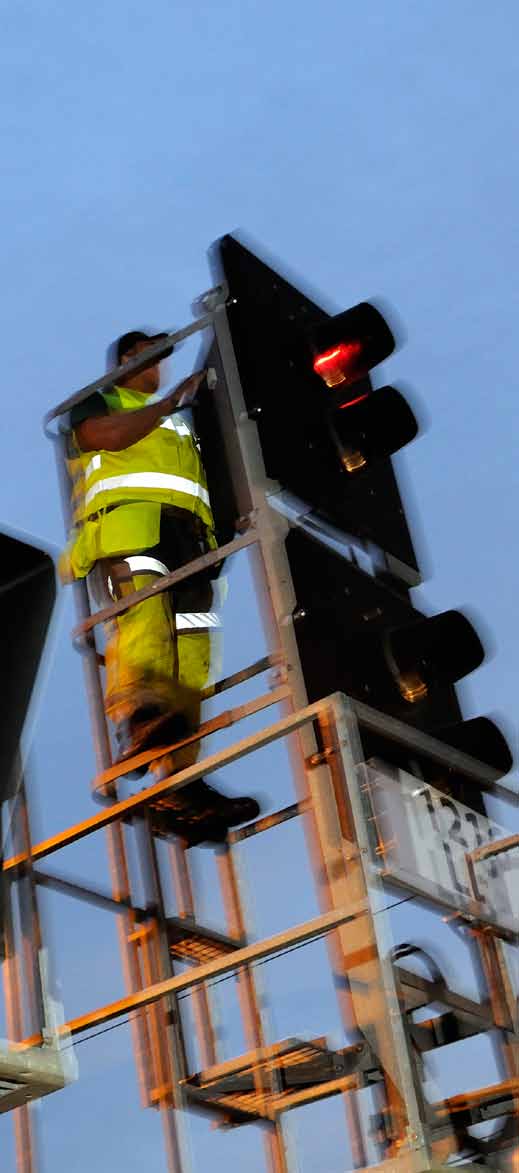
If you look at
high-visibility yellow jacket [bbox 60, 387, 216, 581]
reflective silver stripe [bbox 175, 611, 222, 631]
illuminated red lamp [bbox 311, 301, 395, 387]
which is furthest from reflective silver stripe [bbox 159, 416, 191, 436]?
reflective silver stripe [bbox 175, 611, 222, 631]

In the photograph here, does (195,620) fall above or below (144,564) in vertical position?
below

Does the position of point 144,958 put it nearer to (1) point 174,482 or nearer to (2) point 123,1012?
(2) point 123,1012

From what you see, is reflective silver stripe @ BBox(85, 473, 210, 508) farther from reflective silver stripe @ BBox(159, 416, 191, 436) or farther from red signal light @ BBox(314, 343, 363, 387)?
red signal light @ BBox(314, 343, 363, 387)

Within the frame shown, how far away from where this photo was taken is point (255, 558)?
7711mm

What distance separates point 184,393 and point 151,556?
30.0 inches

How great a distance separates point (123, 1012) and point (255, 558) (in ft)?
6.08

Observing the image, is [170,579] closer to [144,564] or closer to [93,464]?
[144,564]

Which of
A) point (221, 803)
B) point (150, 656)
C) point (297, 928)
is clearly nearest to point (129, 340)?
point (150, 656)

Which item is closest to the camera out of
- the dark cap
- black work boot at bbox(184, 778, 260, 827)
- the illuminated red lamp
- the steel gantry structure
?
the steel gantry structure

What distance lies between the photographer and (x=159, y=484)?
8242 mm

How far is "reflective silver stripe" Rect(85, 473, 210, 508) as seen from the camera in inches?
324

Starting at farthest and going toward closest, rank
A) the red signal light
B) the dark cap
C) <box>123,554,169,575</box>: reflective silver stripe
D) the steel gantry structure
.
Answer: the dark cap, <box>123,554,169,575</box>: reflective silver stripe, the red signal light, the steel gantry structure

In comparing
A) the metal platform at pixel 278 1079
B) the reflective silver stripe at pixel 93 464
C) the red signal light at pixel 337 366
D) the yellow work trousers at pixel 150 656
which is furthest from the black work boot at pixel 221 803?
the red signal light at pixel 337 366

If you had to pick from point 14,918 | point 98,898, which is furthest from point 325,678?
point 14,918
